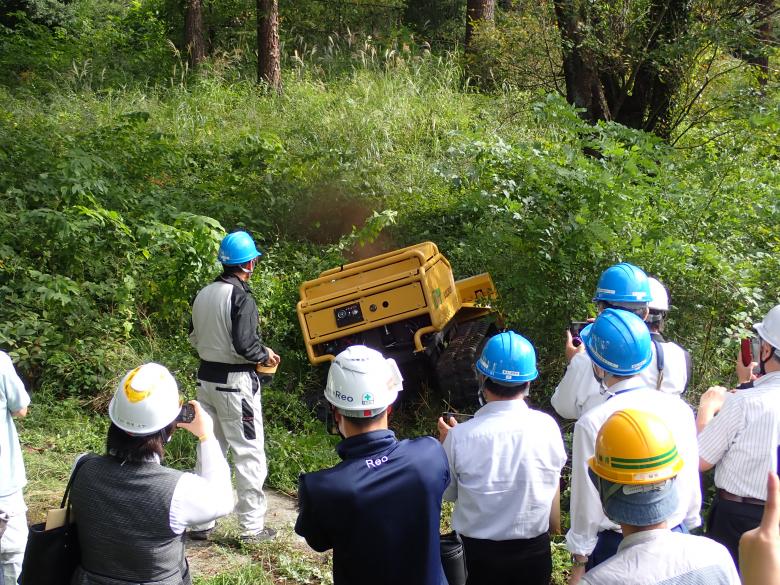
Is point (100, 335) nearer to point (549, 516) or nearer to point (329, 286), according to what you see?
point (329, 286)

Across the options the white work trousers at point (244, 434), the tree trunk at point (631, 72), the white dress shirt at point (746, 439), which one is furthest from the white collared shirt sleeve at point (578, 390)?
the tree trunk at point (631, 72)

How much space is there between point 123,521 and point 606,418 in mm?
1902

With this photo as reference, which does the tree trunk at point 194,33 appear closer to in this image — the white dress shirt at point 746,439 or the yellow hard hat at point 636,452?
the white dress shirt at point 746,439

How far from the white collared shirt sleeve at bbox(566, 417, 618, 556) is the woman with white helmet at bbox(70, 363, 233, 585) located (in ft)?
4.78

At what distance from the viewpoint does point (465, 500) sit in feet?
10.9

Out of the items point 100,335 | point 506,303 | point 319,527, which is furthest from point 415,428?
point 319,527

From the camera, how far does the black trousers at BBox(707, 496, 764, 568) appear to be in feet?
11.1

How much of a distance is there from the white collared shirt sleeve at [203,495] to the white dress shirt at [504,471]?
0.95 metres

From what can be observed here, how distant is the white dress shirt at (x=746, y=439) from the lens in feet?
10.8

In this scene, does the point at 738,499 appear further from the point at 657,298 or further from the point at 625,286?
the point at 657,298

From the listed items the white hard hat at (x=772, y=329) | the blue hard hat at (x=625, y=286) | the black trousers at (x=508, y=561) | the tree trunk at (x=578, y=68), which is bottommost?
the black trousers at (x=508, y=561)

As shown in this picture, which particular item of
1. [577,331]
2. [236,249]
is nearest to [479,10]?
[236,249]

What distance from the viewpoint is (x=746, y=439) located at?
3.33 meters

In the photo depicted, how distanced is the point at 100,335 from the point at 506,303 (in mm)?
4126
